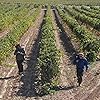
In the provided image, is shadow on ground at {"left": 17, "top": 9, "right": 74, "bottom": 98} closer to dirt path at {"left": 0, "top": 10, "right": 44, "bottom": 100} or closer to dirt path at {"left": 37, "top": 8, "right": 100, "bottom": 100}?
dirt path at {"left": 0, "top": 10, "right": 44, "bottom": 100}

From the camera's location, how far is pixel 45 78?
56.3 feet

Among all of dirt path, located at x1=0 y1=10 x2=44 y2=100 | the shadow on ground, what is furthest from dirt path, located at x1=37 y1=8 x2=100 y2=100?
dirt path, located at x1=0 y1=10 x2=44 y2=100

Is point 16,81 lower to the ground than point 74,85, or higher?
lower

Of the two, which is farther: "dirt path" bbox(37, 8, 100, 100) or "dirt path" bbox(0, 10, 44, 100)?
"dirt path" bbox(0, 10, 44, 100)

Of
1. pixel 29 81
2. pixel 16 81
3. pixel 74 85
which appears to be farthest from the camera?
pixel 16 81

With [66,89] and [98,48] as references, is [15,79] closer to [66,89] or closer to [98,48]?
[66,89]

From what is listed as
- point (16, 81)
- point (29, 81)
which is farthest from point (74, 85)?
point (16, 81)

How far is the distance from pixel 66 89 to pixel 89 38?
10376mm

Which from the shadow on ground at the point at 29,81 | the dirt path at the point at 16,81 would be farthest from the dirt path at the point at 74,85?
the dirt path at the point at 16,81

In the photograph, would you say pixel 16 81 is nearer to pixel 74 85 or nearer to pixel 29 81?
pixel 29 81

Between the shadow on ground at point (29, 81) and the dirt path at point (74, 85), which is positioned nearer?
the dirt path at point (74, 85)

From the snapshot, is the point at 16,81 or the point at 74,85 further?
the point at 16,81

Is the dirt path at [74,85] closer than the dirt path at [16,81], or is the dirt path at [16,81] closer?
the dirt path at [74,85]

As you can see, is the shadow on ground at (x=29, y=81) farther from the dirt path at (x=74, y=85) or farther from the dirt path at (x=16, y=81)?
the dirt path at (x=74, y=85)
